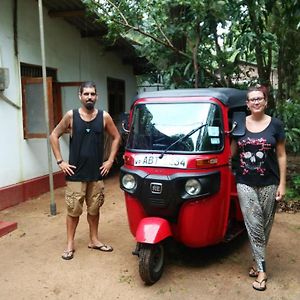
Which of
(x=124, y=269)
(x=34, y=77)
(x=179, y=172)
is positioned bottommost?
(x=124, y=269)

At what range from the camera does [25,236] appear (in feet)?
18.1

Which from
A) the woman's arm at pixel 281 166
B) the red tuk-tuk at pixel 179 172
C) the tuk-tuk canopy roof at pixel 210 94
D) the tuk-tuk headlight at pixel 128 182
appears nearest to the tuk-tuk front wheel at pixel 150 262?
the red tuk-tuk at pixel 179 172

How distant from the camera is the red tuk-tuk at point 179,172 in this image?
3875 millimetres

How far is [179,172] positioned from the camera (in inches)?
154

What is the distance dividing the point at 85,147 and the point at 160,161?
96 centimetres

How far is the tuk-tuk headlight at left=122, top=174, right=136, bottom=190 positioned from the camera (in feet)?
13.5

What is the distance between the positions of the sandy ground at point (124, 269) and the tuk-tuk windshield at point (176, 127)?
1.29 m

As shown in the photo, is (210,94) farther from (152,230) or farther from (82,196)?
(82,196)

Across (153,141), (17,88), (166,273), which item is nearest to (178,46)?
(17,88)

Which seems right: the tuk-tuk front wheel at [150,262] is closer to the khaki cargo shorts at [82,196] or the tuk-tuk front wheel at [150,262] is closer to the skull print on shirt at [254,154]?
the khaki cargo shorts at [82,196]

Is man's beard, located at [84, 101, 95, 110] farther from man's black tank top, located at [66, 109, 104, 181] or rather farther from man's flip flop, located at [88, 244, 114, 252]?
man's flip flop, located at [88, 244, 114, 252]

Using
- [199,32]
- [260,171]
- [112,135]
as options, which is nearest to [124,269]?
[112,135]

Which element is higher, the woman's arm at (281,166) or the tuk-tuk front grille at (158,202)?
the woman's arm at (281,166)

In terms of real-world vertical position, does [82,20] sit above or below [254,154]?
above
